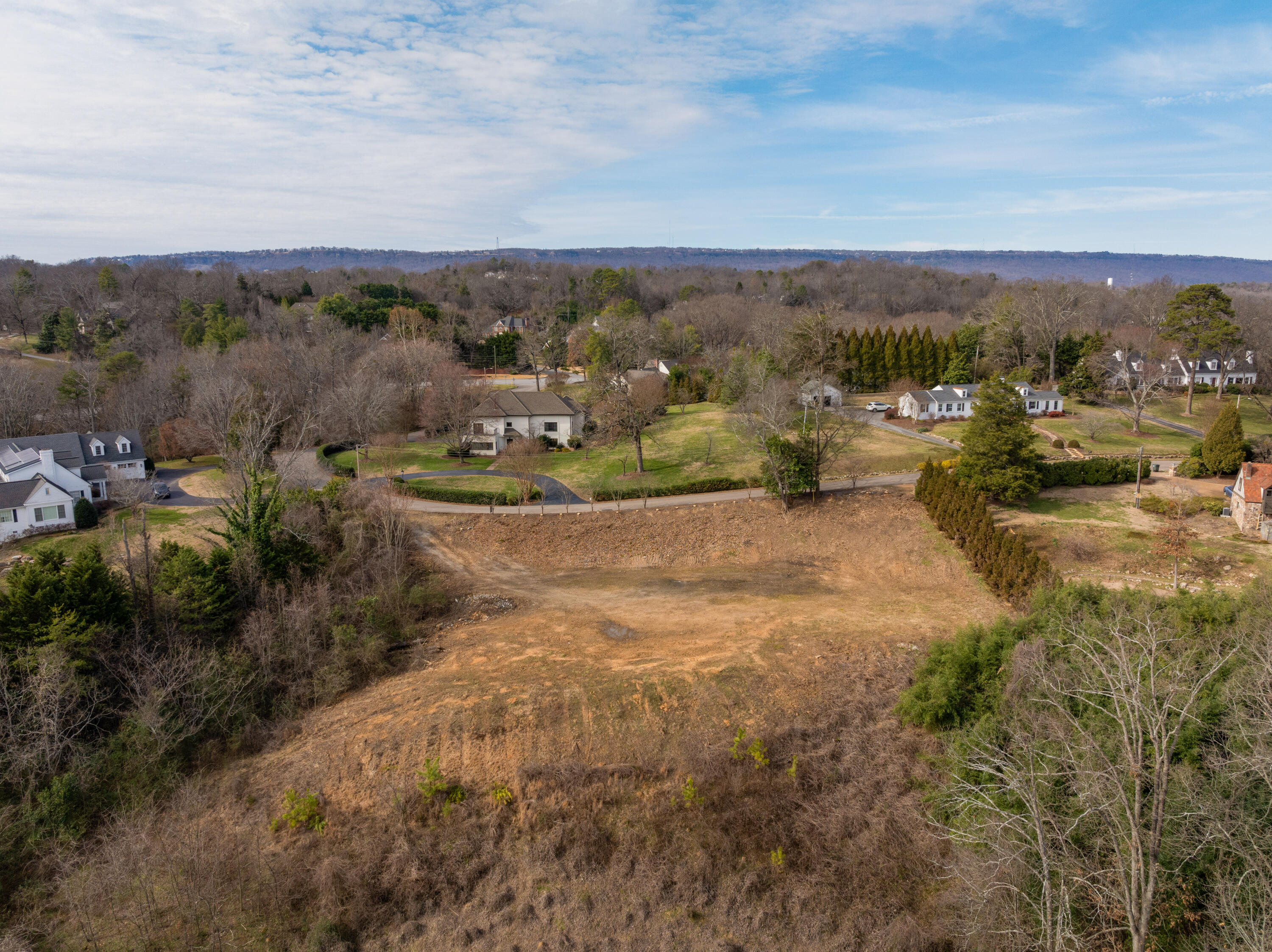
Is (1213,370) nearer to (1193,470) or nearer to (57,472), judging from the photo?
(1193,470)

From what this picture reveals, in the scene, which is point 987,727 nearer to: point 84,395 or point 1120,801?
point 1120,801

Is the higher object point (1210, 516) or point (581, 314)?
point (581, 314)

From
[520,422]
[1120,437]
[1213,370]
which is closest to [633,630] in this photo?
[520,422]

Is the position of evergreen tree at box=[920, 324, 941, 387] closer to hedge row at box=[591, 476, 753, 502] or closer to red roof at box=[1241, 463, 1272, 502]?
hedge row at box=[591, 476, 753, 502]

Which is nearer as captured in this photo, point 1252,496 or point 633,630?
point 633,630

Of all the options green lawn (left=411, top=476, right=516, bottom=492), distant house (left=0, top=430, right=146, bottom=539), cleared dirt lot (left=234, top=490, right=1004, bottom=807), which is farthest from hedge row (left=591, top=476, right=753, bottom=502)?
distant house (left=0, top=430, right=146, bottom=539)

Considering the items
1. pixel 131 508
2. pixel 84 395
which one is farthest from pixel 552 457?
pixel 84 395

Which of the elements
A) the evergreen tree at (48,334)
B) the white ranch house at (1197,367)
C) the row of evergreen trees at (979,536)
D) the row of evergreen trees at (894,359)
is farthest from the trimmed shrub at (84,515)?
the white ranch house at (1197,367)
